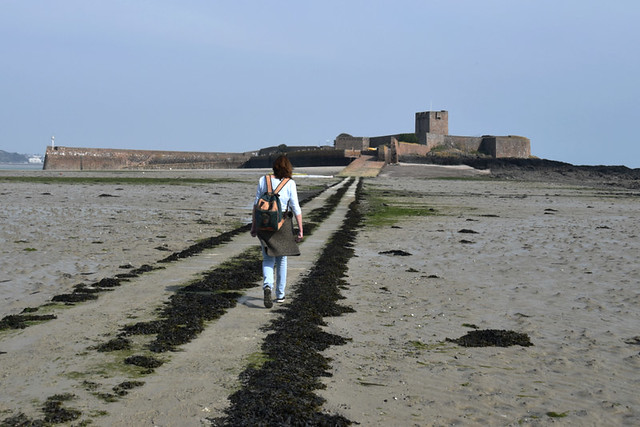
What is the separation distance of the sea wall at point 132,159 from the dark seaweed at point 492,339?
232ft

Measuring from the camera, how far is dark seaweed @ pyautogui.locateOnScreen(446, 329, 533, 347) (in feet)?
20.2

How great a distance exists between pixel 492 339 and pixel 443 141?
87.3 m

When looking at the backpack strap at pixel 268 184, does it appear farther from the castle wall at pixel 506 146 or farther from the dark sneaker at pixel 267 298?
the castle wall at pixel 506 146

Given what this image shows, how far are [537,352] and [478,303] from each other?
2049 mm

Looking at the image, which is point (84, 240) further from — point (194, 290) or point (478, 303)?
point (478, 303)

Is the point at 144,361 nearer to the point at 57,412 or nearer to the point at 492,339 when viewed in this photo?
the point at 57,412

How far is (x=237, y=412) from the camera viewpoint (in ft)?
13.8

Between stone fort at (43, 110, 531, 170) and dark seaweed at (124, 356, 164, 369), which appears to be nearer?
dark seaweed at (124, 356, 164, 369)

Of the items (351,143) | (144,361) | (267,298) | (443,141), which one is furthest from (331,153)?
(144,361)

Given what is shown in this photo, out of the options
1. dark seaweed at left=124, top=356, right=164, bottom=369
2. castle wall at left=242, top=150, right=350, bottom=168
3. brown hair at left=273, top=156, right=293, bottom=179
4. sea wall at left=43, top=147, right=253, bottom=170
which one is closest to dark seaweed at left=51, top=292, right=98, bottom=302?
brown hair at left=273, top=156, right=293, bottom=179

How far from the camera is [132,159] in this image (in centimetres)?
8356

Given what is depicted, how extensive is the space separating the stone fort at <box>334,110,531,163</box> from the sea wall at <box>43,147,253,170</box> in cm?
1412

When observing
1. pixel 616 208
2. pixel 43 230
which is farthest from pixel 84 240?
pixel 616 208

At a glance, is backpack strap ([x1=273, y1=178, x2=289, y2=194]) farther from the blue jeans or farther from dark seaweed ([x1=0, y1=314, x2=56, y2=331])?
dark seaweed ([x1=0, y1=314, x2=56, y2=331])
